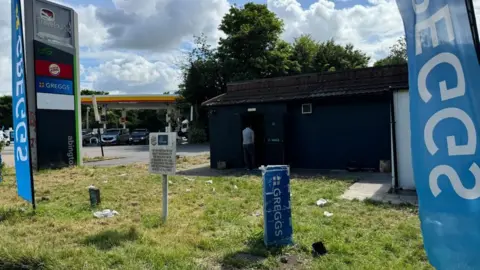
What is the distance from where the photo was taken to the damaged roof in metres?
13.1

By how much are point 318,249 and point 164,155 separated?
2.99 meters

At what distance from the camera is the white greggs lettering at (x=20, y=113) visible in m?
7.32

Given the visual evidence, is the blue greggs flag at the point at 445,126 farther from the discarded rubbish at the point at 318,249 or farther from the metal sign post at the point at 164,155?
the metal sign post at the point at 164,155

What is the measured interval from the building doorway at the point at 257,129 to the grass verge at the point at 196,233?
574 centimetres

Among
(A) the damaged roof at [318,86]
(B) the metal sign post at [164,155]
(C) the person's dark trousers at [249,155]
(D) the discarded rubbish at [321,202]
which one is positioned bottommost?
(D) the discarded rubbish at [321,202]

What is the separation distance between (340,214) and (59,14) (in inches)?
547

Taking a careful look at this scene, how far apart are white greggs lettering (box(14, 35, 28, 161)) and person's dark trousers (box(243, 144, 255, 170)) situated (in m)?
8.04

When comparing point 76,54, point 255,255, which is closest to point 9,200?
point 255,255

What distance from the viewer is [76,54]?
16.5 m

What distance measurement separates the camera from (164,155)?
6.69m

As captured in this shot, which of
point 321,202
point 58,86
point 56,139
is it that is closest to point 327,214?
point 321,202

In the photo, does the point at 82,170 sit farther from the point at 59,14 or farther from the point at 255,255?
the point at 255,255

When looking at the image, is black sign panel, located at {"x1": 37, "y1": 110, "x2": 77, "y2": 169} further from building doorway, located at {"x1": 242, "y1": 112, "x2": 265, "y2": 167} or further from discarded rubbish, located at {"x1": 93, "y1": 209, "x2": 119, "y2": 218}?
discarded rubbish, located at {"x1": 93, "y1": 209, "x2": 119, "y2": 218}

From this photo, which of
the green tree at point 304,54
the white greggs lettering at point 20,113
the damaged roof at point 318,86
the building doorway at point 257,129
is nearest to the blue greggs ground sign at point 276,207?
the white greggs lettering at point 20,113
